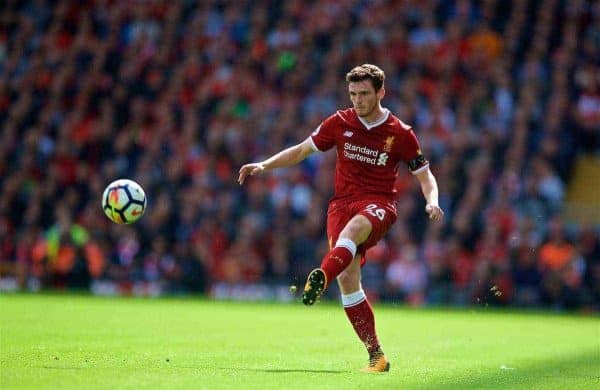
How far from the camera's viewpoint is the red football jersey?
859 centimetres

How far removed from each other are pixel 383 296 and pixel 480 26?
627 centimetres

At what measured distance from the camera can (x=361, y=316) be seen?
827 centimetres

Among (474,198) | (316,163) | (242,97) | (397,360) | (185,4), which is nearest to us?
(397,360)

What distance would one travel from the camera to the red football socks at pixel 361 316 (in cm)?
826

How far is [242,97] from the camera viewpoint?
2255 centimetres

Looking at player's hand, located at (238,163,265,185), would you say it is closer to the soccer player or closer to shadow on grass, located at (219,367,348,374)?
the soccer player

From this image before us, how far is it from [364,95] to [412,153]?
0.69 meters

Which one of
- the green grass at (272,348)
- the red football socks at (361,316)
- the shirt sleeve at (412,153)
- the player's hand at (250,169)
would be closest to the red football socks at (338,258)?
the red football socks at (361,316)

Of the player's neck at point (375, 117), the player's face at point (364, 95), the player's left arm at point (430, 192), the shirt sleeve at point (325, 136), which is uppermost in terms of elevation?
the player's face at point (364, 95)

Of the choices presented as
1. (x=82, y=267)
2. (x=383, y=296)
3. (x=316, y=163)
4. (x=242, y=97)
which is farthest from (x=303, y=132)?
(x=82, y=267)

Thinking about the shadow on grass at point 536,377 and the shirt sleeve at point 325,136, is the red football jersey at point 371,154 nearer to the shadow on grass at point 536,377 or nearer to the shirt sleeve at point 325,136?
the shirt sleeve at point 325,136

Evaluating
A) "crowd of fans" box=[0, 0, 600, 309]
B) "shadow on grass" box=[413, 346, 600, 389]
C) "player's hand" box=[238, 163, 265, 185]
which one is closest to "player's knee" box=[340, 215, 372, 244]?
"player's hand" box=[238, 163, 265, 185]

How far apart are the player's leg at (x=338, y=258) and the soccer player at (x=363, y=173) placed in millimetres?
11

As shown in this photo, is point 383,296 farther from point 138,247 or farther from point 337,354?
point 337,354
